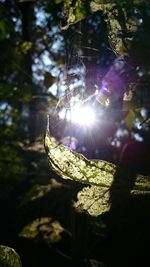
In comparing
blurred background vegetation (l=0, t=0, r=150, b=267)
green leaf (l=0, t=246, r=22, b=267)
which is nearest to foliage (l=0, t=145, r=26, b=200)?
blurred background vegetation (l=0, t=0, r=150, b=267)

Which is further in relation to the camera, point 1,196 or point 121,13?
point 1,196

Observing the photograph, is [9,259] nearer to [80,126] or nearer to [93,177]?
[93,177]

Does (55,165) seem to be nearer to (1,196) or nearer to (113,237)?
(113,237)

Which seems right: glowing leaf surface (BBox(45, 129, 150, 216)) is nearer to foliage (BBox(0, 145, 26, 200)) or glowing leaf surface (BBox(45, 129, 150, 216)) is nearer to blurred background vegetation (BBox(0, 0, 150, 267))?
blurred background vegetation (BBox(0, 0, 150, 267))

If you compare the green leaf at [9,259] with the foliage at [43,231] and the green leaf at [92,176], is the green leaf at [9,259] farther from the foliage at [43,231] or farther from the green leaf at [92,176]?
the foliage at [43,231]

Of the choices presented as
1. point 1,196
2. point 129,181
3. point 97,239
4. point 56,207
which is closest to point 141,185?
point 129,181

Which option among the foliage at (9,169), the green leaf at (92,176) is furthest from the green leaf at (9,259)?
the foliage at (9,169)
